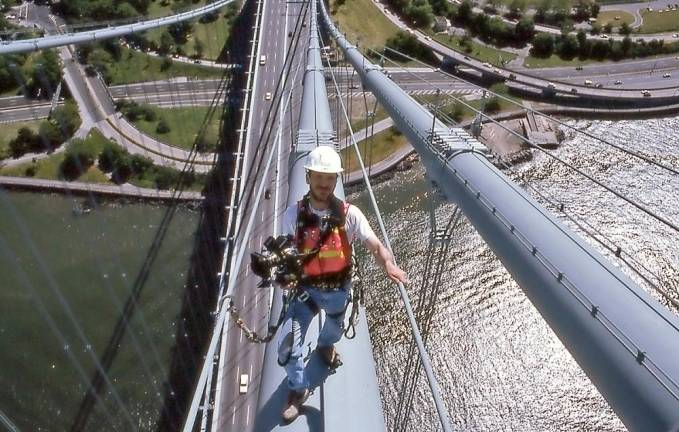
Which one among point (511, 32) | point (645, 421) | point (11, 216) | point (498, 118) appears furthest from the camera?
point (511, 32)

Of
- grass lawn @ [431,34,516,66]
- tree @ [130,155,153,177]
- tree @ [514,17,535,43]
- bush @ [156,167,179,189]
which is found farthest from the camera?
tree @ [514,17,535,43]

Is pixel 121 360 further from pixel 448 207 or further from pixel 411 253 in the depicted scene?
pixel 448 207

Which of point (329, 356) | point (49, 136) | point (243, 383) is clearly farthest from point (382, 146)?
point (329, 356)

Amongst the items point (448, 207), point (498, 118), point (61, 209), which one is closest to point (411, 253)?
point (448, 207)

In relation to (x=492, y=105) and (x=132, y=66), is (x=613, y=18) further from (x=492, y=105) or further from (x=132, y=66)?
(x=132, y=66)

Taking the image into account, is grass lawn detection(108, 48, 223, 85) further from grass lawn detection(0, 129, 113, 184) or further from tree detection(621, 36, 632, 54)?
tree detection(621, 36, 632, 54)

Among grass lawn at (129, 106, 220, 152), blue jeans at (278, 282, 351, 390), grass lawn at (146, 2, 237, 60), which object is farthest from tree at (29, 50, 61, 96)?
blue jeans at (278, 282, 351, 390)

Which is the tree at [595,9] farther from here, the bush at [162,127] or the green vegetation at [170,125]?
the bush at [162,127]

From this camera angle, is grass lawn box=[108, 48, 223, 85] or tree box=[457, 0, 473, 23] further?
tree box=[457, 0, 473, 23]
